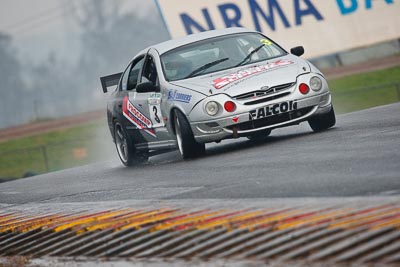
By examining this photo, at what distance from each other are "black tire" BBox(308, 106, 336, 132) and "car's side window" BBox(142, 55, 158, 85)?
2.01 meters

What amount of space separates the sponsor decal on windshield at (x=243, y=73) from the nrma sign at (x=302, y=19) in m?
25.3

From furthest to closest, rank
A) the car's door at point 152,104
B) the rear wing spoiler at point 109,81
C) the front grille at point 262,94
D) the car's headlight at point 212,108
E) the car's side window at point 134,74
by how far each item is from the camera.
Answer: the rear wing spoiler at point 109,81 → the car's side window at point 134,74 → the car's door at point 152,104 → the car's headlight at point 212,108 → the front grille at point 262,94

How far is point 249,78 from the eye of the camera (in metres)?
13.7

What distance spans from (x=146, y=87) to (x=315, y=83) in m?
2.18

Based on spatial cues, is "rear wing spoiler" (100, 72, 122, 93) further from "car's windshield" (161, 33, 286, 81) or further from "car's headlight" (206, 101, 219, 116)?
"car's headlight" (206, 101, 219, 116)

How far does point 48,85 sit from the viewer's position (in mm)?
85500

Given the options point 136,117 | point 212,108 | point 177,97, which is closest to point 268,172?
point 212,108

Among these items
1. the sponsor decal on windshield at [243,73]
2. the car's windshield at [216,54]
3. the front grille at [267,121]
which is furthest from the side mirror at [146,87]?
the front grille at [267,121]

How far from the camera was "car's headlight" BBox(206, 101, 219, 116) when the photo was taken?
534 inches

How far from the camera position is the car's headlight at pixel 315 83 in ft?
44.9

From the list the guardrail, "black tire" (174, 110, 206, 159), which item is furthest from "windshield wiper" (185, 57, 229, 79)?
the guardrail

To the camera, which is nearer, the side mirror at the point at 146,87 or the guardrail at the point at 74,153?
the side mirror at the point at 146,87

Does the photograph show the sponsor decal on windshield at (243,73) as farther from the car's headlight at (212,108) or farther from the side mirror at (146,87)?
the side mirror at (146,87)

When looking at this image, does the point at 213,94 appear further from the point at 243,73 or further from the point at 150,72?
the point at 150,72
